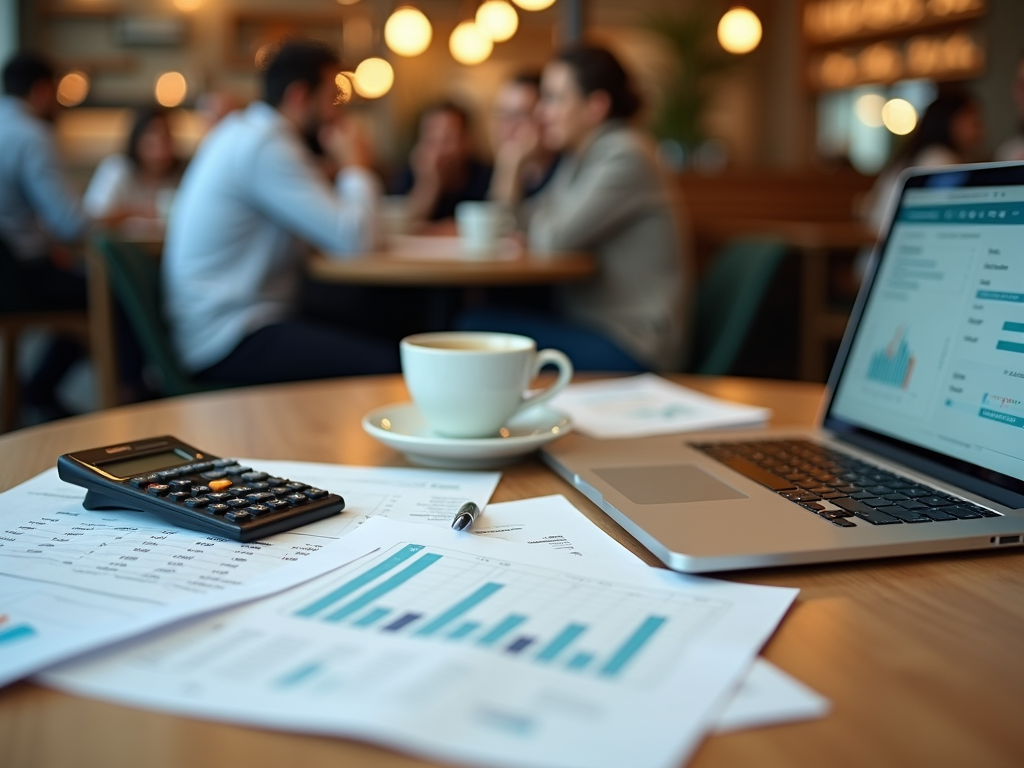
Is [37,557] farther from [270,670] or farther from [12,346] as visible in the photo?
[12,346]

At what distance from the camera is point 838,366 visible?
0.86m

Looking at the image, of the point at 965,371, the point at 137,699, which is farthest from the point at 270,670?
the point at 965,371

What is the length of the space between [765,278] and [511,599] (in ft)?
4.58

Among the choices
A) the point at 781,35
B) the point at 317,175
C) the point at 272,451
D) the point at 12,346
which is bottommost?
the point at 12,346

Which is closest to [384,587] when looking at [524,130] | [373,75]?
[524,130]

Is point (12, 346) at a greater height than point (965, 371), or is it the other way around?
point (965, 371)

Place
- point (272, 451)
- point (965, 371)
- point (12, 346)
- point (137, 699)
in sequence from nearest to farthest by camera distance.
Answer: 1. point (137, 699)
2. point (965, 371)
3. point (272, 451)
4. point (12, 346)

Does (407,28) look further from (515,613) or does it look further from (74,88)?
(515,613)

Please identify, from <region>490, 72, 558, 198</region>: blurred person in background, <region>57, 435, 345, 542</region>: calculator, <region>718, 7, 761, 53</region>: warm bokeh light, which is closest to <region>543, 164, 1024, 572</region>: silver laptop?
<region>57, 435, 345, 542</region>: calculator

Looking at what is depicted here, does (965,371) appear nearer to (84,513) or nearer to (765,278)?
(84,513)

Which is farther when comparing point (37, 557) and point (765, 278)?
point (765, 278)

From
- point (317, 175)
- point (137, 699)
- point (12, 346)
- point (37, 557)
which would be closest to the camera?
point (137, 699)

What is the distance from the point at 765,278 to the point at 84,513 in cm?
139

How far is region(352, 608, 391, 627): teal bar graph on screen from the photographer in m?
0.44
